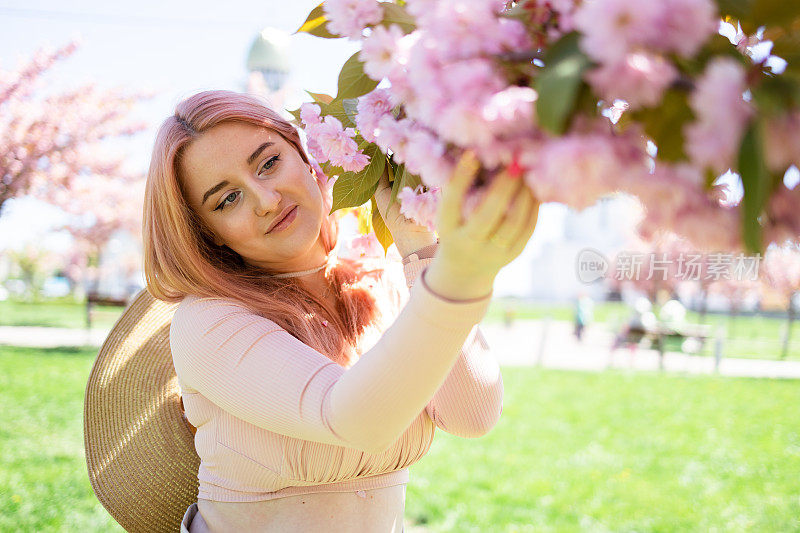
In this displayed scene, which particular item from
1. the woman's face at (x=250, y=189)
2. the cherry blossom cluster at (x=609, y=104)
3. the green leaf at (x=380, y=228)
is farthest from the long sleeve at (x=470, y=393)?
the cherry blossom cluster at (x=609, y=104)

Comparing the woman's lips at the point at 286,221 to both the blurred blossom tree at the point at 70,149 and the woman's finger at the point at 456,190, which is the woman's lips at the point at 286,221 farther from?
the blurred blossom tree at the point at 70,149

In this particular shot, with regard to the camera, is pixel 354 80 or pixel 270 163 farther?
pixel 270 163

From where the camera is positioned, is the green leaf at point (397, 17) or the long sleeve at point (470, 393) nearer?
the green leaf at point (397, 17)

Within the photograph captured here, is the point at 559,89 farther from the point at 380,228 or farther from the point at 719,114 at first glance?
the point at 380,228

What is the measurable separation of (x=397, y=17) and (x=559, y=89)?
357 millimetres

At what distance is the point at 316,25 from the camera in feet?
3.27

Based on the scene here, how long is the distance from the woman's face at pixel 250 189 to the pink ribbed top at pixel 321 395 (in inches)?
7.0

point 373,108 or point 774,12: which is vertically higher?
point 774,12

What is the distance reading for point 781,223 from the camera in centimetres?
57

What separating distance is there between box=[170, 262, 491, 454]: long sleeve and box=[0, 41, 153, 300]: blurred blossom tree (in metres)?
2.01

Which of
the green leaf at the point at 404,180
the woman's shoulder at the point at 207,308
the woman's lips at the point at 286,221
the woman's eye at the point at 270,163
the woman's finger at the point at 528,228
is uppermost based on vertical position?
the woman's finger at the point at 528,228

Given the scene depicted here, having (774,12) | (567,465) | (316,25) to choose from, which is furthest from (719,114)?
(567,465)

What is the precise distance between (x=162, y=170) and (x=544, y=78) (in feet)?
3.14

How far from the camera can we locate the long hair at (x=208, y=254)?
4.13 feet
